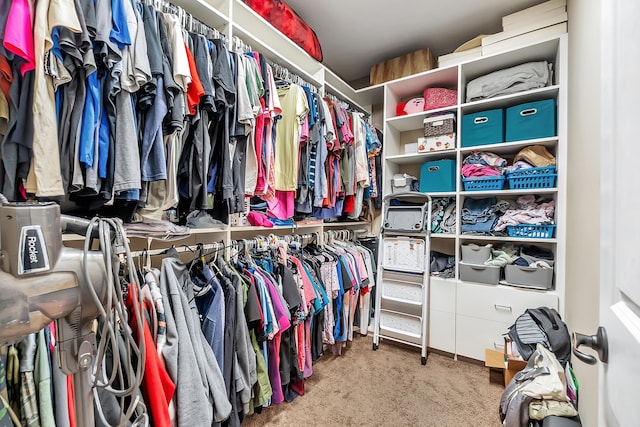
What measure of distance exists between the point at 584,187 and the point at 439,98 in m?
1.37

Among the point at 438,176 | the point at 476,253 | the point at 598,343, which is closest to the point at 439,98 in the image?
the point at 438,176

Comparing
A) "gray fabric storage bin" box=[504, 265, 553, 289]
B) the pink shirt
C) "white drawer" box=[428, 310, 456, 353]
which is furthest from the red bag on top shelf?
Result: "white drawer" box=[428, 310, 456, 353]

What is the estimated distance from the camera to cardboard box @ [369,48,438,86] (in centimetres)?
248

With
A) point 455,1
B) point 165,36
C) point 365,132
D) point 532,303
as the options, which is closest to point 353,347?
point 532,303

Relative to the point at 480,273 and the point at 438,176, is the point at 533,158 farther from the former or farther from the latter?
the point at 480,273

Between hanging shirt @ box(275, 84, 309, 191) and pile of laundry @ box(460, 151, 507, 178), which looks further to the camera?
pile of laundry @ box(460, 151, 507, 178)

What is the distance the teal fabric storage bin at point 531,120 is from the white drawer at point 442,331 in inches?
57.4

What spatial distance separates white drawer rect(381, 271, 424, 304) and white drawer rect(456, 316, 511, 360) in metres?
0.35

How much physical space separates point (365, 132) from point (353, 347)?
6.19 ft

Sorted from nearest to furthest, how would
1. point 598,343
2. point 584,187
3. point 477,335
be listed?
point 598,343, point 584,187, point 477,335

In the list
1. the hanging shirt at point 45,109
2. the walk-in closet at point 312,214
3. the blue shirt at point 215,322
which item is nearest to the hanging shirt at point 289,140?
the walk-in closet at point 312,214

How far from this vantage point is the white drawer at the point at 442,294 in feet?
7.18

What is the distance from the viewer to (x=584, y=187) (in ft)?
4.50

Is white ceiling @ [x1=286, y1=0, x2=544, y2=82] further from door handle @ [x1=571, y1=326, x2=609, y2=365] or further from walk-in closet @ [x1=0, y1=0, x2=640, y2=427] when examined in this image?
door handle @ [x1=571, y1=326, x2=609, y2=365]
